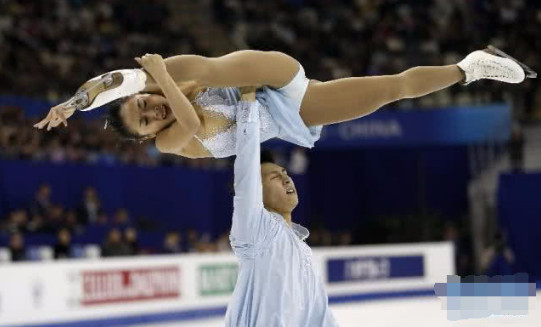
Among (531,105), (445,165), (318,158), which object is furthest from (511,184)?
(318,158)

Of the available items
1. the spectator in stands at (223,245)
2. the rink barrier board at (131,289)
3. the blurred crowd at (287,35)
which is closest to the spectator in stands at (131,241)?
the rink barrier board at (131,289)

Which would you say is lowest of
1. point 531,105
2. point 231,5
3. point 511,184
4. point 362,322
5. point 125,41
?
point 362,322

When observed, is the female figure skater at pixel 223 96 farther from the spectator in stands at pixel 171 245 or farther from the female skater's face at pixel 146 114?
the spectator in stands at pixel 171 245

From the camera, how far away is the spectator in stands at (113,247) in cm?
1188

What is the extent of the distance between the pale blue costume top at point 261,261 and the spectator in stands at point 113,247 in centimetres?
718

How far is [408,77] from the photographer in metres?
5.35

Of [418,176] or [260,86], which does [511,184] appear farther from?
[260,86]

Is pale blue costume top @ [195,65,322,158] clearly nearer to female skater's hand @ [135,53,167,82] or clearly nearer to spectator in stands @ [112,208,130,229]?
female skater's hand @ [135,53,167,82]

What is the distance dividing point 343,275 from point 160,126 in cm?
937

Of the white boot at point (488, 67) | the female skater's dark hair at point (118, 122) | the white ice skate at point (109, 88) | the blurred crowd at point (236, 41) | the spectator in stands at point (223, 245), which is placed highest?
the blurred crowd at point (236, 41)

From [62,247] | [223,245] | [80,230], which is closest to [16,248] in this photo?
[62,247]

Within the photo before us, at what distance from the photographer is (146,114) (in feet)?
15.9

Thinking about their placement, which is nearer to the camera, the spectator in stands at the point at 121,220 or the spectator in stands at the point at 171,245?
the spectator in stands at the point at 121,220

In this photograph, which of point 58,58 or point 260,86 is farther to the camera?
point 58,58
